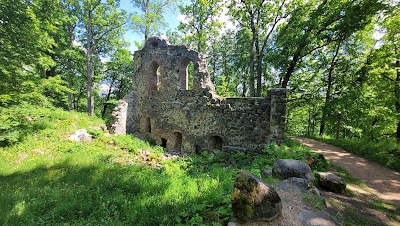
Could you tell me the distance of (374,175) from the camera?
7102mm

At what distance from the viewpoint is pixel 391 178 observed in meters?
6.84

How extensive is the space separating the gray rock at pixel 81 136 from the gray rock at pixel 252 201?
29.5 ft

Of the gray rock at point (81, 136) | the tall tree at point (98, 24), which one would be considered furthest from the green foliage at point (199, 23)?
the gray rock at point (81, 136)

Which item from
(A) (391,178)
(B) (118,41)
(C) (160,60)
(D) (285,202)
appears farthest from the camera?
(B) (118,41)

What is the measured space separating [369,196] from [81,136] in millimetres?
11374

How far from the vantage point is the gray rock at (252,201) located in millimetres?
3100

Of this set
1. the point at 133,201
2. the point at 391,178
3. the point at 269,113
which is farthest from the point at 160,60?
the point at 391,178

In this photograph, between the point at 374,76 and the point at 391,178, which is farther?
the point at 374,76

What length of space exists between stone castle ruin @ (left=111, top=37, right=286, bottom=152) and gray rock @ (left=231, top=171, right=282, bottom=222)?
6.04 metres

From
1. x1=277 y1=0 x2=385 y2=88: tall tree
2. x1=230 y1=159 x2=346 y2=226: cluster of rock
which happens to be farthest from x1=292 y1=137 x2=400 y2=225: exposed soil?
x1=277 y1=0 x2=385 y2=88: tall tree

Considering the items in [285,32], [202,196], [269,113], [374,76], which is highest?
[285,32]

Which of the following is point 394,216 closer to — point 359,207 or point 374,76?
point 359,207

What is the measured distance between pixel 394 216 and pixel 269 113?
564 centimetres

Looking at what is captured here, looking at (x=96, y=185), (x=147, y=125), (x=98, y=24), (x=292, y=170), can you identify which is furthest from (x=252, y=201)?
(x=98, y=24)
